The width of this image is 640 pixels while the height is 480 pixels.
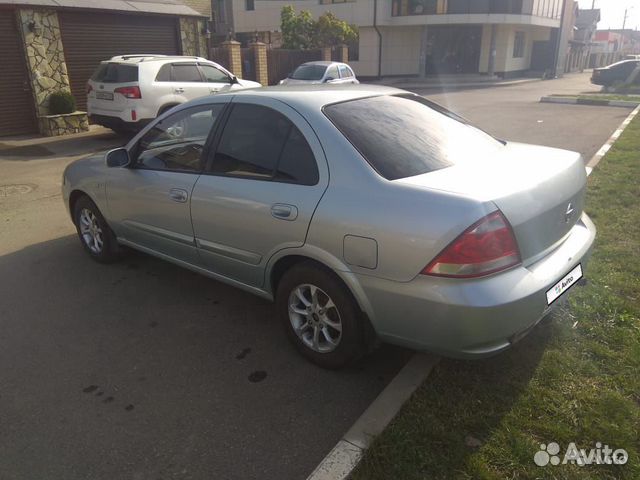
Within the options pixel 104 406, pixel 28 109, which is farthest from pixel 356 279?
pixel 28 109

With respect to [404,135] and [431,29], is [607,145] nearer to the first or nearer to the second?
[404,135]

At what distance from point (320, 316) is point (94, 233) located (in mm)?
2839

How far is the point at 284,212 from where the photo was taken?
310 cm

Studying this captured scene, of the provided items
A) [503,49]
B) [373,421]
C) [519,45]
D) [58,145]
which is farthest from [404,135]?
[519,45]

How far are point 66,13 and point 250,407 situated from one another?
1315 cm

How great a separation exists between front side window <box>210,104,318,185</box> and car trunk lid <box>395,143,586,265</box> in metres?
0.68

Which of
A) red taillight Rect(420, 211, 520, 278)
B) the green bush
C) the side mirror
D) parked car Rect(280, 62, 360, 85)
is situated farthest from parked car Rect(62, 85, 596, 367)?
parked car Rect(280, 62, 360, 85)

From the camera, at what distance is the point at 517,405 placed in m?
2.76

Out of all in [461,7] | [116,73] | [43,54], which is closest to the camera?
[116,73]

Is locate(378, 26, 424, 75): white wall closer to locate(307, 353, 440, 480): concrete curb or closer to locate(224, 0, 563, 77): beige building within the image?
locate(224, 0, 563, 77): beige building

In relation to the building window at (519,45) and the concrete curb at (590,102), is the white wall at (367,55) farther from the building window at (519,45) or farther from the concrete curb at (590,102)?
the concrete curb at (590,102)

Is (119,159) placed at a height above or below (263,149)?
below

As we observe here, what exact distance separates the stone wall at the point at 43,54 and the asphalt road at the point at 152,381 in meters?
8.91

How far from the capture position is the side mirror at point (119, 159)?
426 cm
